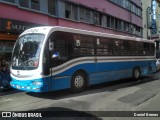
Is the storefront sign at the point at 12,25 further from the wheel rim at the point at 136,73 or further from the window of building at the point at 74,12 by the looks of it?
the wheel rim at the point at 136,73

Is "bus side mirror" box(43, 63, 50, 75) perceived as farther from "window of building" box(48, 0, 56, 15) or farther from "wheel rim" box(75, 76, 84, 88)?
"window of building" box(48, 0, 56, 15)

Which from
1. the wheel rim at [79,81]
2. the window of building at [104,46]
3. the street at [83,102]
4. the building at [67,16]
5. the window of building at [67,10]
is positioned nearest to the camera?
the street at [83,102]

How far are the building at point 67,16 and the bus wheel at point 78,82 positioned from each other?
20.0ft

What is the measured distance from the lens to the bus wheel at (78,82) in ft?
36.1

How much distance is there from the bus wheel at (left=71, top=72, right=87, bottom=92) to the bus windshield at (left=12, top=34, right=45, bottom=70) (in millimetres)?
2065

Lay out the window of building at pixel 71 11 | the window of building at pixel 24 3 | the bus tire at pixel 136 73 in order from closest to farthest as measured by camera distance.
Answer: the bus tire at pixel 136 73
the window of building at pixel 24 3
the window of building at pixel 71 11

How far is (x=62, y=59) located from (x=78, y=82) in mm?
1491

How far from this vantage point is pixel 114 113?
7.68 m

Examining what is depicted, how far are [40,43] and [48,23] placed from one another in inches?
387

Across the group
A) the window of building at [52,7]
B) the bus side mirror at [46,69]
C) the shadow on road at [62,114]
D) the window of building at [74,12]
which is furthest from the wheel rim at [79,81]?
the window of building at [74,12]

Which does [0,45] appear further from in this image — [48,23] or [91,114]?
[91,114]

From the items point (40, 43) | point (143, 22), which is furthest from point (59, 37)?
point (143, 22)

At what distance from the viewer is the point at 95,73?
1223 centimetres

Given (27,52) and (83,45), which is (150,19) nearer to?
(83,45)
